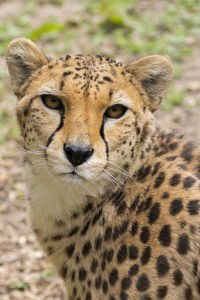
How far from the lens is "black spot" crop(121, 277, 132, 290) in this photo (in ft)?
10.1

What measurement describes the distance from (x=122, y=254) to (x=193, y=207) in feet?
1.61

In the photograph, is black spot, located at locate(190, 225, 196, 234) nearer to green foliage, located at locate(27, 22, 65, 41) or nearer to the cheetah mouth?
the cheetah mouth

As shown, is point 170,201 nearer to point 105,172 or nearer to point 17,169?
point 105,172

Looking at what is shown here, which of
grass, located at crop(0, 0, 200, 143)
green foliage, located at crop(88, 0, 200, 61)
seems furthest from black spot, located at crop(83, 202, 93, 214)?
green foliage, located at crop(88, 0, 200, 61)

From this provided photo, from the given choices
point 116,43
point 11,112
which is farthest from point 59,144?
point 116,43

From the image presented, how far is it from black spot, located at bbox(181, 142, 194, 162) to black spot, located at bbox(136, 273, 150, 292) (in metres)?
0.75

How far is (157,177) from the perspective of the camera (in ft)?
10.7

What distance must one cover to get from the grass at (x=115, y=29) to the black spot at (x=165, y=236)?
4282 millimetres

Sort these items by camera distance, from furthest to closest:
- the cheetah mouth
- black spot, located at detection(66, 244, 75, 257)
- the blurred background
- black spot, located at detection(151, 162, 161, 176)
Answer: the blurred background, black spot, located at detection(66, 244, 75, 257), black spot, located at detection(151, 162, 161, 176), the cheetah mouth

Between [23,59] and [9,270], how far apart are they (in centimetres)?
203

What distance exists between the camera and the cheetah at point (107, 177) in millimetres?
2982

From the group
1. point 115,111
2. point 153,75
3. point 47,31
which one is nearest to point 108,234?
point 115,111

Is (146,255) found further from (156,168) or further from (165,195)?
(156,168)

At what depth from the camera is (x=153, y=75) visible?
3.50m
